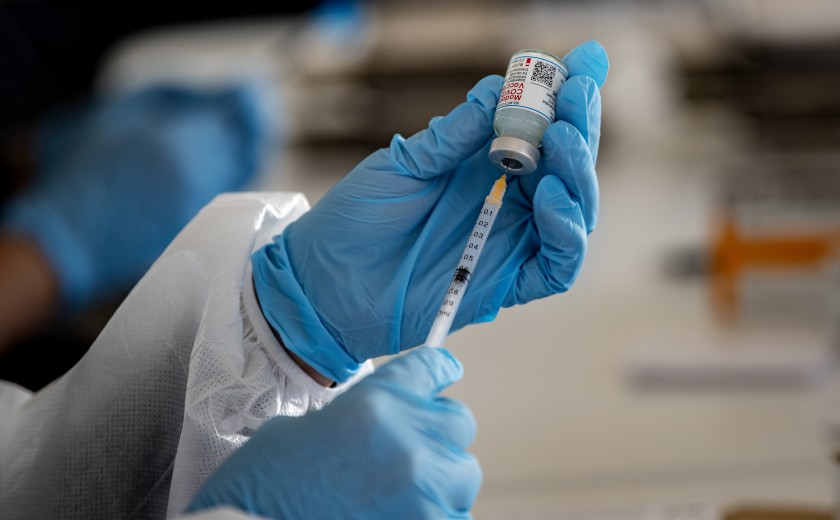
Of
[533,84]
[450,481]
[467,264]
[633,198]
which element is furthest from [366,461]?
[633,198]

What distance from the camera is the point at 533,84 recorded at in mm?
677

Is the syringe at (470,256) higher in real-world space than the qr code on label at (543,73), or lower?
lower

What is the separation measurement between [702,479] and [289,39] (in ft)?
7.33

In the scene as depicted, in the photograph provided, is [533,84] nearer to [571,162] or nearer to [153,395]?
[571,162]

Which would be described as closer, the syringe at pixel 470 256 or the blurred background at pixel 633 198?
the syringe at pixel 470 256

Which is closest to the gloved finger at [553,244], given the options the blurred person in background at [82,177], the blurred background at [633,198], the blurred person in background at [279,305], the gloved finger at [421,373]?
the blurred person in background at [279,305]

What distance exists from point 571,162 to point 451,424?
0.78 feet

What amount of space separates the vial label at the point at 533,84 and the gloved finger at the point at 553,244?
63 mm

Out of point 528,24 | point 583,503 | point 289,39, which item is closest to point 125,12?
point 289,39

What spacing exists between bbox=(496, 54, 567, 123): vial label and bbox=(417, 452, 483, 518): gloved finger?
286 millimetres

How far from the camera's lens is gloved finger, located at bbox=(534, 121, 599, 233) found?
668 mm

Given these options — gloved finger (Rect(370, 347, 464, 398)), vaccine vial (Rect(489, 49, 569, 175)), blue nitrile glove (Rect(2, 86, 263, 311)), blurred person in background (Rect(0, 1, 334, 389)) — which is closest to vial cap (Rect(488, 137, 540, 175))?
vaccine vial (Rect(489, 49, 569, 175))

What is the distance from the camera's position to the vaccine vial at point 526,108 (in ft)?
2.21

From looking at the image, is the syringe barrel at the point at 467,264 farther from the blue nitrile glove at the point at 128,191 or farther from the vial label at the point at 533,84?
the blue nitrile glove at the point at 128,191
